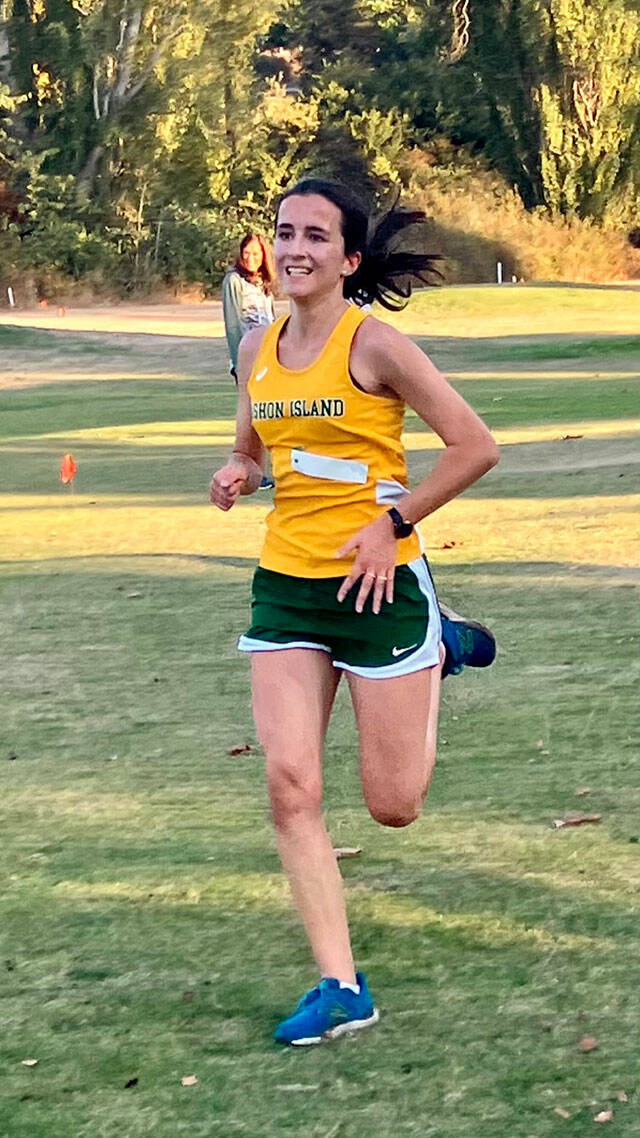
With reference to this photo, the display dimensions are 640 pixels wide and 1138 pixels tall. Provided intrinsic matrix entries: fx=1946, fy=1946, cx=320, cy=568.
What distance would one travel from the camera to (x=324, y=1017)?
4.52m

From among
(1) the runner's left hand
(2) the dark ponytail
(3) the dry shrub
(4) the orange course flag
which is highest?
(2) the dark ponytail

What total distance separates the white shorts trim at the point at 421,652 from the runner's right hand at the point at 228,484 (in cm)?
55

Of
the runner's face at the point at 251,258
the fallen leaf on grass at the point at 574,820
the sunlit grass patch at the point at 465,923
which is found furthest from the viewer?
the runner's face at the point at 251,258

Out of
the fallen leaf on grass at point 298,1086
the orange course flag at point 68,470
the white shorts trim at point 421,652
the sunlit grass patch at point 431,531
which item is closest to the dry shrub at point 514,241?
the orange course flag at point 68,470

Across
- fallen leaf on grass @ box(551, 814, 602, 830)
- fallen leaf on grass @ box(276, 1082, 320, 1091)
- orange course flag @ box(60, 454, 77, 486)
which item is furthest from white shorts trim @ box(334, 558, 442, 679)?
orange course flag @ box(60, 454, 77, 486)

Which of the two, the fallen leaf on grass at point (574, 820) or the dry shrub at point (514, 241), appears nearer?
the fallen leaf on grass at point (574, 820)

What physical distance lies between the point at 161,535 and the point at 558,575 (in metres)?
3.63

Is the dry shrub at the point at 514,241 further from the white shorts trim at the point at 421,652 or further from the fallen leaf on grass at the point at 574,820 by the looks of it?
the white shorts trim at the point at 421,652

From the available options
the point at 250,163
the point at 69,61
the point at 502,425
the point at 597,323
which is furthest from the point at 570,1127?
the point at 250,163

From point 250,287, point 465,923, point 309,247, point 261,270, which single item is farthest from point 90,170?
point 309,247

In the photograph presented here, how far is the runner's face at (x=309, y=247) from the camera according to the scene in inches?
185

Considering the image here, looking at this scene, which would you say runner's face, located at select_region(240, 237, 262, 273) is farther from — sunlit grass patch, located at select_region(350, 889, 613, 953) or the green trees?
the green trees

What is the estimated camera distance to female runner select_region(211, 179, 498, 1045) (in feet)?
14.8

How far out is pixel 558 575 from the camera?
11414 millimetres
